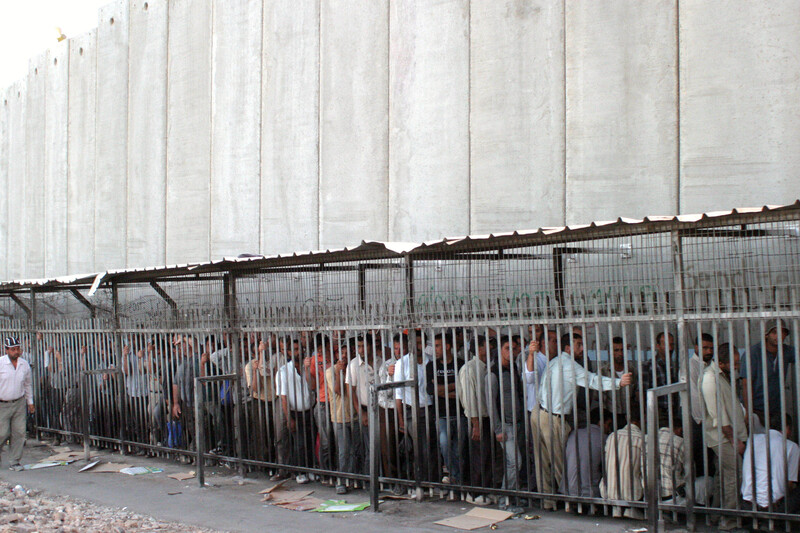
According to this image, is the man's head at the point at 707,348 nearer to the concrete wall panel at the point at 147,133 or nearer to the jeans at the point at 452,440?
the jeans at the point at 452,440

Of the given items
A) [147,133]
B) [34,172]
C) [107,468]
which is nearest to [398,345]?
[107,468]

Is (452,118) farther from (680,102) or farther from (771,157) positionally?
(771,157)

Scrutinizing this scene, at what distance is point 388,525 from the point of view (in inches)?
302

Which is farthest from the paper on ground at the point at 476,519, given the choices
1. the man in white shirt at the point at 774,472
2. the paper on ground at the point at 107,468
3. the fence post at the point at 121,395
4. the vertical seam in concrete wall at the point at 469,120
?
the fence post at the point at 121,395

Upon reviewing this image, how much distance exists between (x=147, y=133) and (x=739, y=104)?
1281 centimetres

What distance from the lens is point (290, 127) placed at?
1534 cm

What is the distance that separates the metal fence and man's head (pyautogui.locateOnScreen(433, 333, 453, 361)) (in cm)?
3

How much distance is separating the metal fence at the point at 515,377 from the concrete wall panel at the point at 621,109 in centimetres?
81

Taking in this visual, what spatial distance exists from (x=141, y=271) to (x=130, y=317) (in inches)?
46.3

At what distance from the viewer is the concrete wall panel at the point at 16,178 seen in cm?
2295

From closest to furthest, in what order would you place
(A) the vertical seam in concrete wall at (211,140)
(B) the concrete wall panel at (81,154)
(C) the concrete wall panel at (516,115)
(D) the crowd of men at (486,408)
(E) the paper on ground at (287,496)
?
(D) the crowd of men at (486,408), (E) the paper on ground at (287,496), (C) the concrete wall panel at (516,115), (A) the vertical seam in concrete wall at (211,140), (B) the concrete wall panel at (81,154)

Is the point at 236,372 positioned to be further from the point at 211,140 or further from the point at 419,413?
the point at 211,140

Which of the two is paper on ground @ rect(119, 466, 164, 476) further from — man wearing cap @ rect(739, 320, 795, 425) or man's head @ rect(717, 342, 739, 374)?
man wearing cap @ rect(739, 320, 795, 425)

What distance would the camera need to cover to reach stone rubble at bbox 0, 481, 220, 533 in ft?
24.9
